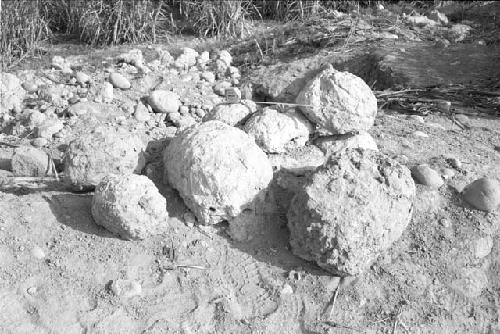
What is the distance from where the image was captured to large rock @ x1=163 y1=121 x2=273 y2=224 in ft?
11.4

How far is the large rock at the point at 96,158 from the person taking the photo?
364 cm

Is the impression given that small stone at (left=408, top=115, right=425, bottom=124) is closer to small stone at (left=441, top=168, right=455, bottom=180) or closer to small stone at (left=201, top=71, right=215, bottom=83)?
small stone at (left=441, top=168, right=455, bottom=180)

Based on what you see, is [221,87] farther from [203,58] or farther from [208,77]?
[203,58]

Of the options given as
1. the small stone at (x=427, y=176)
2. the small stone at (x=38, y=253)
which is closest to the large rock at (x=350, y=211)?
the small stone at (x=427, y=176)

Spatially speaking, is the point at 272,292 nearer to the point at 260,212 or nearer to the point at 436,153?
the point at 260,212

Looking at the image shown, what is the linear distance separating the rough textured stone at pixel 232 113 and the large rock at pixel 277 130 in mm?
114

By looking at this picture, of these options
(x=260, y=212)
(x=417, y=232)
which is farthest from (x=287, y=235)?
(x=417, y=232)

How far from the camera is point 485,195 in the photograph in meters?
3.84

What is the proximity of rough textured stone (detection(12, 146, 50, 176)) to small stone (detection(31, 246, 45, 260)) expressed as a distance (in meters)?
0.66

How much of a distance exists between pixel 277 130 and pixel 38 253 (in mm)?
1529

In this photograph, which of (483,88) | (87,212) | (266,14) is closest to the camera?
(87,212)

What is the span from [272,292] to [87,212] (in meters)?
1.11

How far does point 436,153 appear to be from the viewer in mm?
4281

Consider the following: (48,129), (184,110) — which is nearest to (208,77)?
(184,110)
